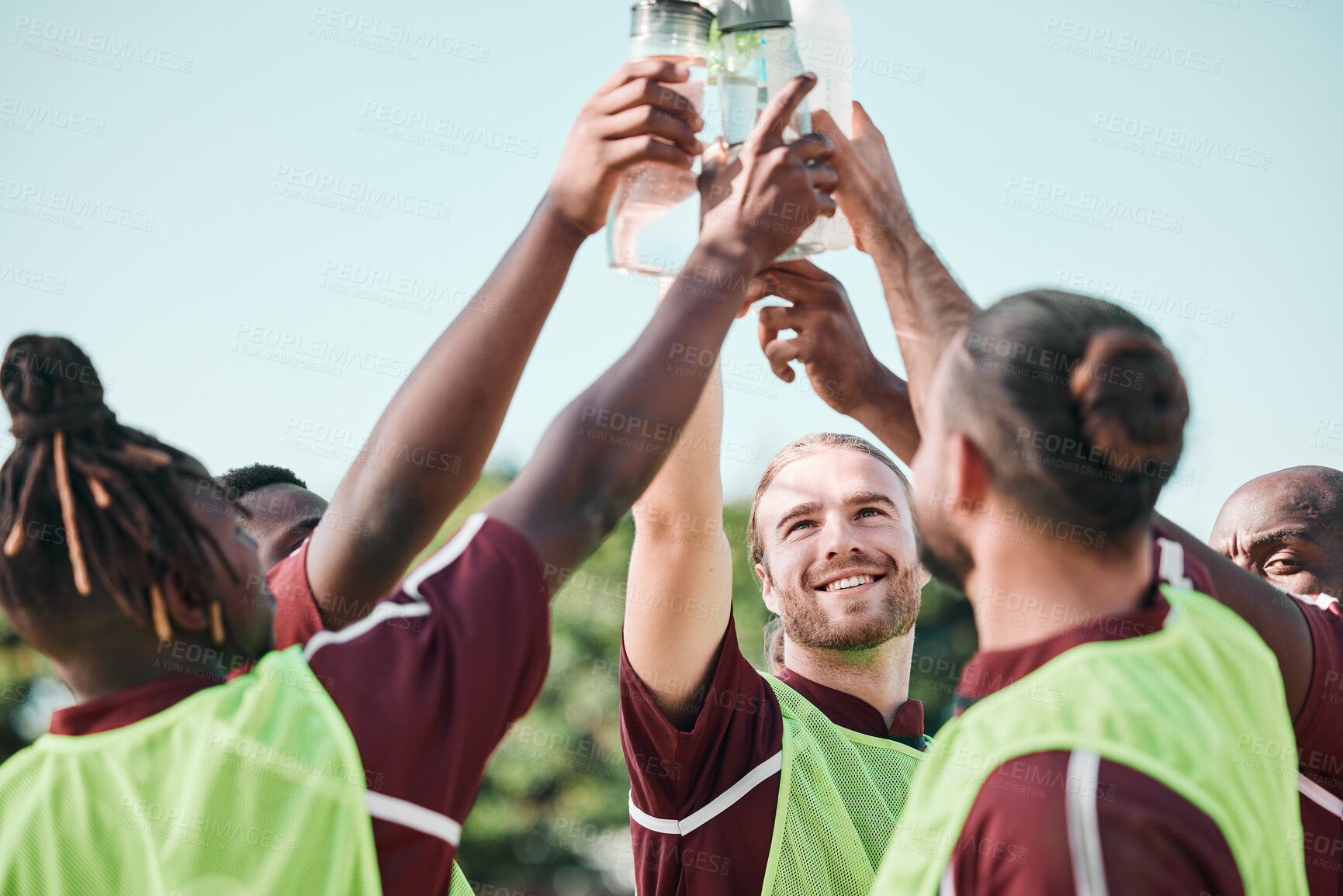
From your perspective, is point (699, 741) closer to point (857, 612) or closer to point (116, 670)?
point (857, 612)

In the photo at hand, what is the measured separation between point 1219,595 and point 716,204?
1204mm

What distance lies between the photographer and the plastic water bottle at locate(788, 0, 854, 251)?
8.32ft

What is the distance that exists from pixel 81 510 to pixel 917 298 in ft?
5.05

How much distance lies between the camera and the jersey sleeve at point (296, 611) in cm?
210

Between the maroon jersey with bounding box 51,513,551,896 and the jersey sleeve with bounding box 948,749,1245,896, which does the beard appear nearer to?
the maroon jersey with bounding box 51,513,551,896

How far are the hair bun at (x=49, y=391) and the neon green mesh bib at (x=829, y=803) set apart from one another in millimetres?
1840

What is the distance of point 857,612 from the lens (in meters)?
3.46

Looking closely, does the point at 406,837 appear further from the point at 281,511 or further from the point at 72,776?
the point at 281,511

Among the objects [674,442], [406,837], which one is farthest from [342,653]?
[674,442]

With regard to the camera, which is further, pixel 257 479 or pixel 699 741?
pixel 257 479

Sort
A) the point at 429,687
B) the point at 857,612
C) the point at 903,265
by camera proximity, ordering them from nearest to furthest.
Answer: the point at 429,687 < the point at 903,265 < the point at 857,612

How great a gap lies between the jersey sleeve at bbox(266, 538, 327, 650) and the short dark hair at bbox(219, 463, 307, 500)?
146 centimetres

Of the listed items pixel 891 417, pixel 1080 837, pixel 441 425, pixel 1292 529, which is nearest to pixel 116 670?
pixel 441 425

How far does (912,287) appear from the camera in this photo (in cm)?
231
